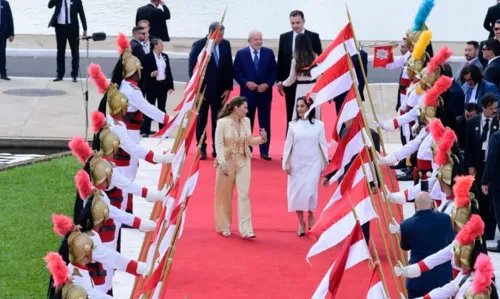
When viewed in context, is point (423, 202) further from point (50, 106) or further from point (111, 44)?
point (111, 44)

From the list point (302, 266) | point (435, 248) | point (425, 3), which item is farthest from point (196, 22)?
point (435, 248)

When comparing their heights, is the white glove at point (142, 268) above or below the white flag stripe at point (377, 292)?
below

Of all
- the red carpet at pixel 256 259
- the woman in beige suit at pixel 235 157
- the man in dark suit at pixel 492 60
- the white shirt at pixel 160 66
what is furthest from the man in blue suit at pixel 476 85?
the white shirt at pixel 160 66

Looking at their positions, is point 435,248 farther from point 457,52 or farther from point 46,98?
point 457,52

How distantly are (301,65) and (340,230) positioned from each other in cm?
721

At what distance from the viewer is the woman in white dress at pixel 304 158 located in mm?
14852

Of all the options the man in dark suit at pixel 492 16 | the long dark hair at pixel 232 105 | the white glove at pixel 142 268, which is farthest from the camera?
the man in dark suit at pixel 492 16

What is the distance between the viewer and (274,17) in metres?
39.6

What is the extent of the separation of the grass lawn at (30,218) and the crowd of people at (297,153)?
3.66 feet

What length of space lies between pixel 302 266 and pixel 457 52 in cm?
1374

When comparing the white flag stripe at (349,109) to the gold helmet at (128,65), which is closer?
the white flag stripe at (349,109)

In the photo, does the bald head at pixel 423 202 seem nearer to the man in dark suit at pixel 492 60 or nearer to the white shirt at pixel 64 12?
the man in dark suit at pixel 492 60

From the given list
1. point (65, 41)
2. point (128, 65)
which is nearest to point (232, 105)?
point (128, 65)

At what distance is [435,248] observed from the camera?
36.9 ft
